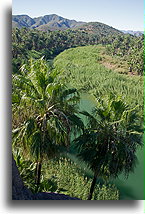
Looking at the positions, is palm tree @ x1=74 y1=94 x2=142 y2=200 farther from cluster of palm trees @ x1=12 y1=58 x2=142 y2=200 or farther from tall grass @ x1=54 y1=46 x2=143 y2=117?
tall grass @ x1=54 y1=46 x2=143 y2=117

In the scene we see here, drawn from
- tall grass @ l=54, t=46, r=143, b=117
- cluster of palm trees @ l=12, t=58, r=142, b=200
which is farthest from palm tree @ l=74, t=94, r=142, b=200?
A: tall grass @ l=54, t=46, r=143, b=117

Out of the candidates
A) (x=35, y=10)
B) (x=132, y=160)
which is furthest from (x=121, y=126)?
(x=35, y=10)

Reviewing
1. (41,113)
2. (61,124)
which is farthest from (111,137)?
(41,113)

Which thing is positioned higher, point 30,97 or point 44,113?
point 30,97

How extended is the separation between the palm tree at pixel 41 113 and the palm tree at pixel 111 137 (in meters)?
0.47

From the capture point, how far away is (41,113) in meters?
2.99

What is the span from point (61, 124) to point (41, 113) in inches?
12.4

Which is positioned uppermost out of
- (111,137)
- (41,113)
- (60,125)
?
(41,113)

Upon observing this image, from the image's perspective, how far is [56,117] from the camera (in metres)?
2.91

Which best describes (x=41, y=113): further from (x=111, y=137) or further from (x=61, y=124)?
(x=111, y=137)

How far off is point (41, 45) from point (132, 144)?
1079 inches

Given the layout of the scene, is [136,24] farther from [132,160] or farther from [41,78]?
[132,160]

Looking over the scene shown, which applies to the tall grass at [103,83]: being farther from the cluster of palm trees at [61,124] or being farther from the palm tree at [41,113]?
the palm tree at [41,113]

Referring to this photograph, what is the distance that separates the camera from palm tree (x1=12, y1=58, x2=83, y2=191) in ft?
9.61
